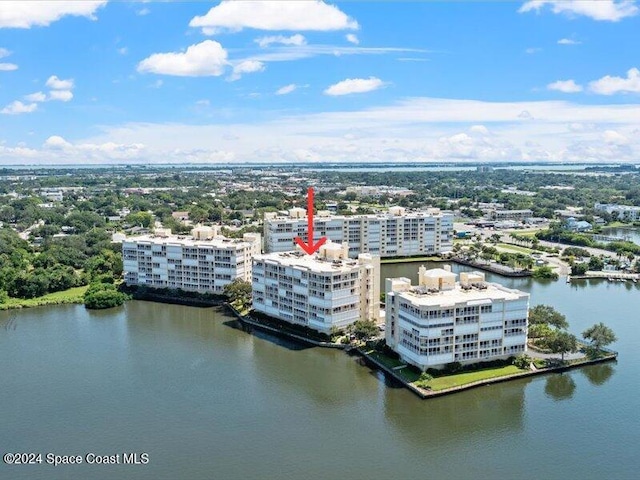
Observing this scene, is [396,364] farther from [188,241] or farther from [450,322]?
[188,241]

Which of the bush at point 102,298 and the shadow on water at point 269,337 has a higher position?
the bush at point 102,298

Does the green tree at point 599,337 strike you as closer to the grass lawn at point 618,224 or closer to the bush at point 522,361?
the bush at point 522,361

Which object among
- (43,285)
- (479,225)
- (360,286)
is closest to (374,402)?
(360,286)

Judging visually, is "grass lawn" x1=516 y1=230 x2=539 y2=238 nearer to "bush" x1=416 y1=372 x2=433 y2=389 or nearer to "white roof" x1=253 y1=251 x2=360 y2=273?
"white roof" x1=253 y1=251 x2=360 y2=273

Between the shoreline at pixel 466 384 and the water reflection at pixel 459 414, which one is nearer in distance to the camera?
the water reflection at pixel 459 414

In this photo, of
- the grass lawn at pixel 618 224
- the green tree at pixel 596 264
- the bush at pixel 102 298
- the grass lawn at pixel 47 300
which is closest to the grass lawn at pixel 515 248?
the green tree at pixel 596 264

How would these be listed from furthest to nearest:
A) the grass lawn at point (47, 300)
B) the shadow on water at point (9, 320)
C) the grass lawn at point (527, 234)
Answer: the grass lawn at point (527, 234) < the grass lawn at point (47, 300) < the shadow on water at point (9, 320)

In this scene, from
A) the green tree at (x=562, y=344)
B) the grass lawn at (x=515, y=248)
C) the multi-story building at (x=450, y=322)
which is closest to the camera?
the multi-story building at (x=450, y=322)
